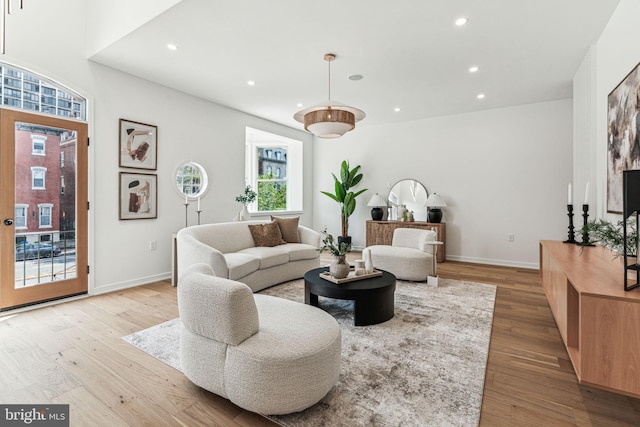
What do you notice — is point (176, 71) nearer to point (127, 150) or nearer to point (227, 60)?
point (227, 60)

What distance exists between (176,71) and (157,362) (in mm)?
3451

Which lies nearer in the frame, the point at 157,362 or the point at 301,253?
the point at 157,362

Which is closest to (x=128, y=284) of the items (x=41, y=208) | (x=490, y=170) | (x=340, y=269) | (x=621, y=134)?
(x=41, y=208)

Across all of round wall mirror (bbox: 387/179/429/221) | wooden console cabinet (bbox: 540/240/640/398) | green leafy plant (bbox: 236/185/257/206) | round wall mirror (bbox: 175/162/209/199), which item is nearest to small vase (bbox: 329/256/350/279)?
wooden console cabinet (bbox: 540/240/640/398)

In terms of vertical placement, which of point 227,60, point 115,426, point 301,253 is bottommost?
point 115,426

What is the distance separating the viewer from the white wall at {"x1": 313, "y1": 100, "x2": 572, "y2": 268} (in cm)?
502

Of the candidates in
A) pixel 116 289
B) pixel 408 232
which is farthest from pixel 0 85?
pixel 408 232

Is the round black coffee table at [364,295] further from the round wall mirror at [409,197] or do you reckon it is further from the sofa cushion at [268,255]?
the round wall mirror at [409,197]

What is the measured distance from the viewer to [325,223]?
7.43 m

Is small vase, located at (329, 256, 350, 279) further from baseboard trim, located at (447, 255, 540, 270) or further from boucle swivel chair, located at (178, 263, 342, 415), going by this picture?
baseboard trim, located at (447, 255, 540, 270)

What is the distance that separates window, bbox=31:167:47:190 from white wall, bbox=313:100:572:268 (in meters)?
5.42

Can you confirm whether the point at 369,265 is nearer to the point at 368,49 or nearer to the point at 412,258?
the point at 412,258

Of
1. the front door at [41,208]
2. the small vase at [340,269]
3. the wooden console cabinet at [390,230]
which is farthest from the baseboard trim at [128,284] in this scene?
the wooden console cabinet at [390,230]

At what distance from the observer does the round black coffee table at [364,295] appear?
8.78 ft
